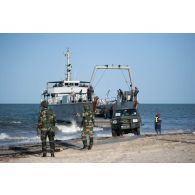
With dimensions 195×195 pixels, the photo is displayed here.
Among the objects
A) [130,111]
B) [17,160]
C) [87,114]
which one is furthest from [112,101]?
[17,160]

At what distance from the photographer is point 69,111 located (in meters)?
37.1

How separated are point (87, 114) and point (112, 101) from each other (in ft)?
95.0

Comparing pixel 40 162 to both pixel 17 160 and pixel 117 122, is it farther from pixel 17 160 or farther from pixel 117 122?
pixel 117 122

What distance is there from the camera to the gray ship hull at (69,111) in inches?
1373

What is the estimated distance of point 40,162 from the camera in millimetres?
10461

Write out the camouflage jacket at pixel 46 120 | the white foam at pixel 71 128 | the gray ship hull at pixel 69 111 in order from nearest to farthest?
the camouflage jacket at pixel 46 120, the white foam at pixel 71 128, the gray ship hull at pixel 69 111

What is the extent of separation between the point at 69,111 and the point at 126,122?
59.5ft

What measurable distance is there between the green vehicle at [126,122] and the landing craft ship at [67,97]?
14901 millimetres

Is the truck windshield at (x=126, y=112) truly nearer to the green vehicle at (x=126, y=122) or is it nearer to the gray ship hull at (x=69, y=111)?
the green vehicle at (x=126, y=122)

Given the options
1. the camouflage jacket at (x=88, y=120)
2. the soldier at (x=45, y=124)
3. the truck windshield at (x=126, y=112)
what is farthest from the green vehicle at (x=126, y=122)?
the soldier at (x=45, y=124)

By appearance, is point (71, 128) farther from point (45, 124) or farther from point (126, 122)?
point (45, 124)
